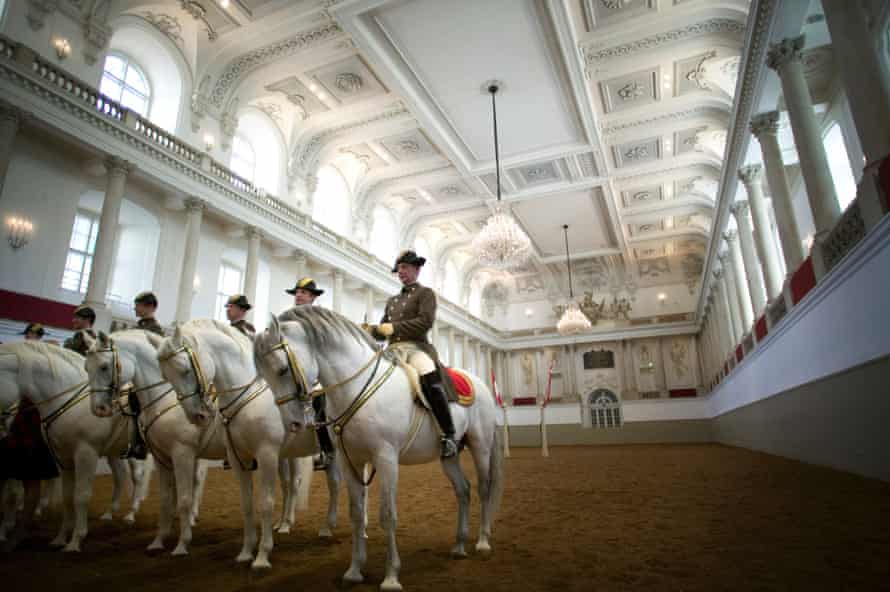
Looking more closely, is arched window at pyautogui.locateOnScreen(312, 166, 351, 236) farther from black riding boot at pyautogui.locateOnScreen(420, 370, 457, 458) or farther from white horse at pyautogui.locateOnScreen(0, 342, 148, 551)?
black riding boot at pyautogui.locateOnScreen(420, 370, 457, 458)

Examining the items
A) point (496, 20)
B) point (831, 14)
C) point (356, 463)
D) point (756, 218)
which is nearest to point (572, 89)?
point (496, 20)

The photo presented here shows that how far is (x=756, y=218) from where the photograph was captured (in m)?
11.1

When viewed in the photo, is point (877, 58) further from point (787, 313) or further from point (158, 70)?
point (158, 70)

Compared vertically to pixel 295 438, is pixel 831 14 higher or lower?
higher

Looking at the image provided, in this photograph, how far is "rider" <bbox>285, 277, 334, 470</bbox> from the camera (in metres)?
2.86

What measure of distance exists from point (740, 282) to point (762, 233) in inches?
201

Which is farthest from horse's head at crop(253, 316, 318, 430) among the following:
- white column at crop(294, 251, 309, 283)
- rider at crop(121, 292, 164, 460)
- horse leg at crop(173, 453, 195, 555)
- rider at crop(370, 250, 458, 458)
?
white column at crop(294, 251, 309, 283)

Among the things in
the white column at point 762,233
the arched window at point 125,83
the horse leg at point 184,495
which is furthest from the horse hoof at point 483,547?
the arched window at point 125,83

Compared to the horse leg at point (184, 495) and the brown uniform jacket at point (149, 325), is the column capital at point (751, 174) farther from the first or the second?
the horse leg at point (184, 495)

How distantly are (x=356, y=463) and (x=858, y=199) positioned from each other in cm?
564

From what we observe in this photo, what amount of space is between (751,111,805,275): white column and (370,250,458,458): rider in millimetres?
7865

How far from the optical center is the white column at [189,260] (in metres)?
10.4

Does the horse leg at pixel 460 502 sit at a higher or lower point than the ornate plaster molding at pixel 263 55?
lower

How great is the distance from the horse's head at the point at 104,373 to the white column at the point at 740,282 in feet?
53.2
